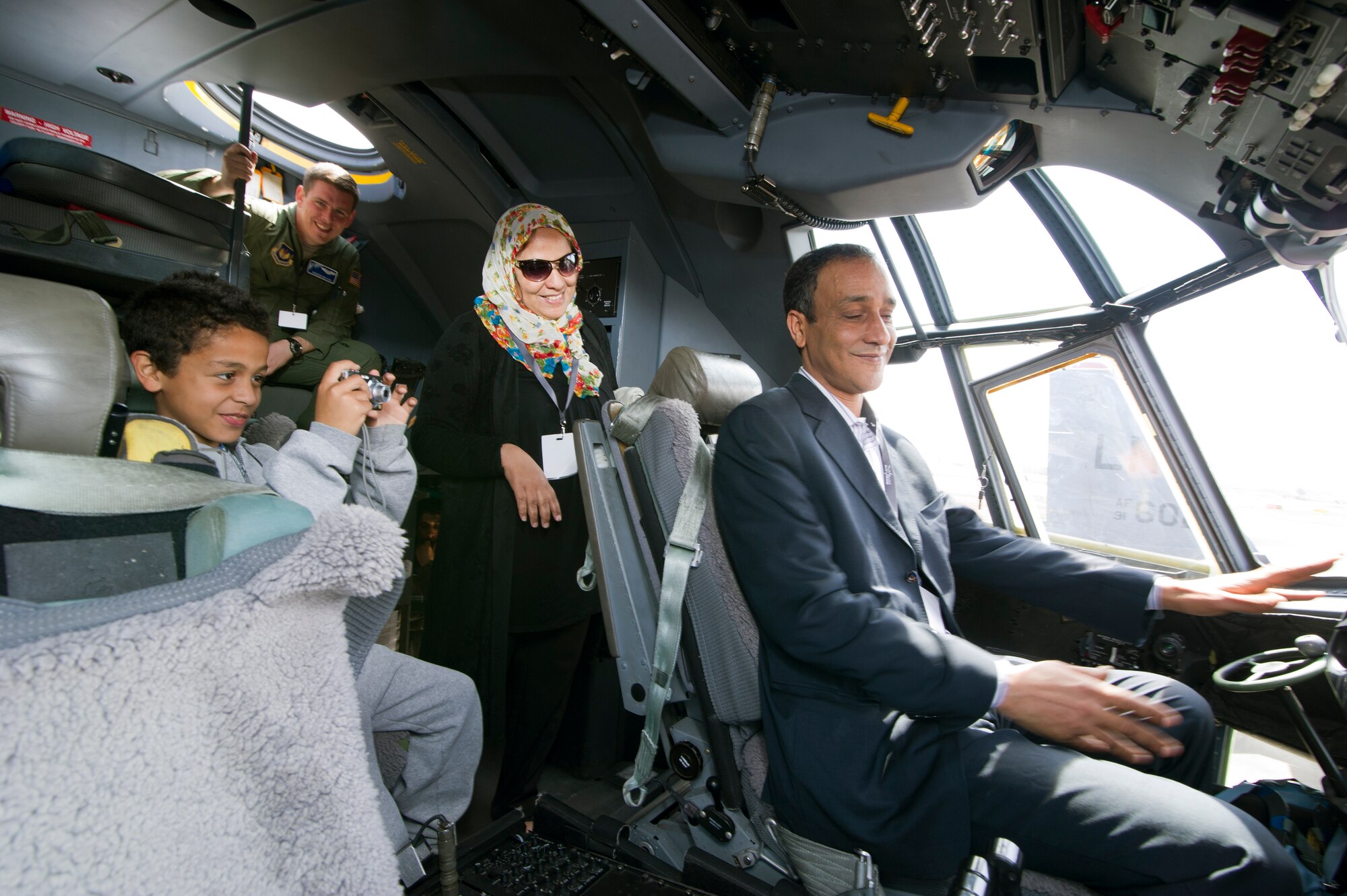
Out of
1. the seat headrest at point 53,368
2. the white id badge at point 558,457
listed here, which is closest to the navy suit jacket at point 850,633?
the white id badge at point 558,457

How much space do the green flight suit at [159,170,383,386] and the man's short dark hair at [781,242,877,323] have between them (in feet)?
7.87

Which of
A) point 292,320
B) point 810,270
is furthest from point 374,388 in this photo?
point 292,320

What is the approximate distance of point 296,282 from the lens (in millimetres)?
3463

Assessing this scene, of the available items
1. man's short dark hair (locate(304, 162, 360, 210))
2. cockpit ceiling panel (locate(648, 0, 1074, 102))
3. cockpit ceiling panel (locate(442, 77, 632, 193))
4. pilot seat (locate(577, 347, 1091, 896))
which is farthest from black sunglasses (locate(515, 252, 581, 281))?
cockpit ceiling panel (locate(442, 77, 632, 193))

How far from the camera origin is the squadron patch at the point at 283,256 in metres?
3.34

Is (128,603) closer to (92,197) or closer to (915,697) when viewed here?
(915,697)

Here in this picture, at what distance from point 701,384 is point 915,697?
3.33 feet

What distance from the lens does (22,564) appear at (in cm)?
59

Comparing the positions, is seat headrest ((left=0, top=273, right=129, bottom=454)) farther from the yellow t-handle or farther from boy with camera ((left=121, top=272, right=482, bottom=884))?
the yellow t-handle

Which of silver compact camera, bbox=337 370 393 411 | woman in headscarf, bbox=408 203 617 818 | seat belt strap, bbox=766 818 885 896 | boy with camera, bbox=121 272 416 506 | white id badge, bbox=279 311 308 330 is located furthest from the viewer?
white id badge, bbox=279 311 308 330

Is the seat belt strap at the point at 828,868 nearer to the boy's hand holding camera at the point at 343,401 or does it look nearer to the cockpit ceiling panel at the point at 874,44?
the boy's hand holding camera at the point at 343,401

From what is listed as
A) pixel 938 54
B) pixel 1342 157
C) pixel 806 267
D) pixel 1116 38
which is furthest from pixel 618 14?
pixel 1342 157

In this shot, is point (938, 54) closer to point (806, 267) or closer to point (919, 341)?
point (806, 267)

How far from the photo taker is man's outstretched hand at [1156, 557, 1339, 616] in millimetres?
1517
